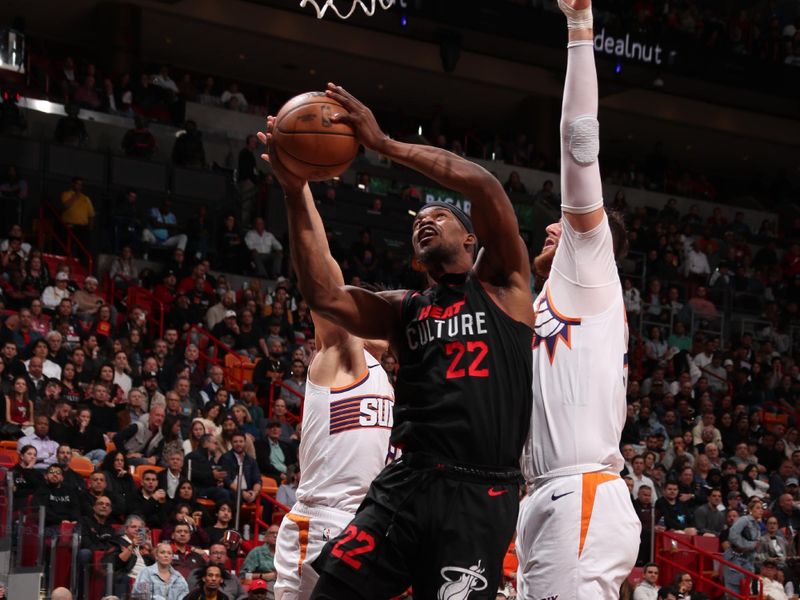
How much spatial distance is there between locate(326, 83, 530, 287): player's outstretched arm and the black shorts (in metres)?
0.84

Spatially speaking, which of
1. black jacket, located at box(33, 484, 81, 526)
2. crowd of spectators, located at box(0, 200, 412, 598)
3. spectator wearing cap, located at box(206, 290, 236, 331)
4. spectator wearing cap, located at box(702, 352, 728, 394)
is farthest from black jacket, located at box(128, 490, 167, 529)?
spectator wearing cap, located at box(702, 352, 728, 394)

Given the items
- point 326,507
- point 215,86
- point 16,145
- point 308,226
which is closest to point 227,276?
point 16,145

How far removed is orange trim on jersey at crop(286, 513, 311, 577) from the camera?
20.7 feet

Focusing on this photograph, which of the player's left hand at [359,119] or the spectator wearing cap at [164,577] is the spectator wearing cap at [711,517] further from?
the player's left hand at [359,119]

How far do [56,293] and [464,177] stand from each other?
1270 centimetres

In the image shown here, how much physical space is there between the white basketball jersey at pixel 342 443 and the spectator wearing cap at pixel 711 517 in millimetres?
10817

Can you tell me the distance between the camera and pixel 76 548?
1036cm

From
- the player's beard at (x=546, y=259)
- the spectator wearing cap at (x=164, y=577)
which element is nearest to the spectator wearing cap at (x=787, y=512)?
the spectator wearing cap at (x=164, y=577)

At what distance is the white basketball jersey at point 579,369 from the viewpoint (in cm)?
464

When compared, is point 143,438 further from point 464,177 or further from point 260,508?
point 464,177

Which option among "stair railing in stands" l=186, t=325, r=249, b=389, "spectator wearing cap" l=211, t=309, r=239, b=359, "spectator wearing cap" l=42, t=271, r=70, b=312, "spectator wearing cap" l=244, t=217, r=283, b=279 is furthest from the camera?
"spectator wearing cap" l=244, t=217, r=283, b=279

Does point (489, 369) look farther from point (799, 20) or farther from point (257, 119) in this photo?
point (799, 20)

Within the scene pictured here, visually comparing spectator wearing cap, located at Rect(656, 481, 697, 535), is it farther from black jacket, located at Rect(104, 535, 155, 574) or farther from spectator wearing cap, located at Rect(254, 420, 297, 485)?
black jacket, located at Rect(104, 535, 155, 574)

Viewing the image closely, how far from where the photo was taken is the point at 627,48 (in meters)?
24.9
